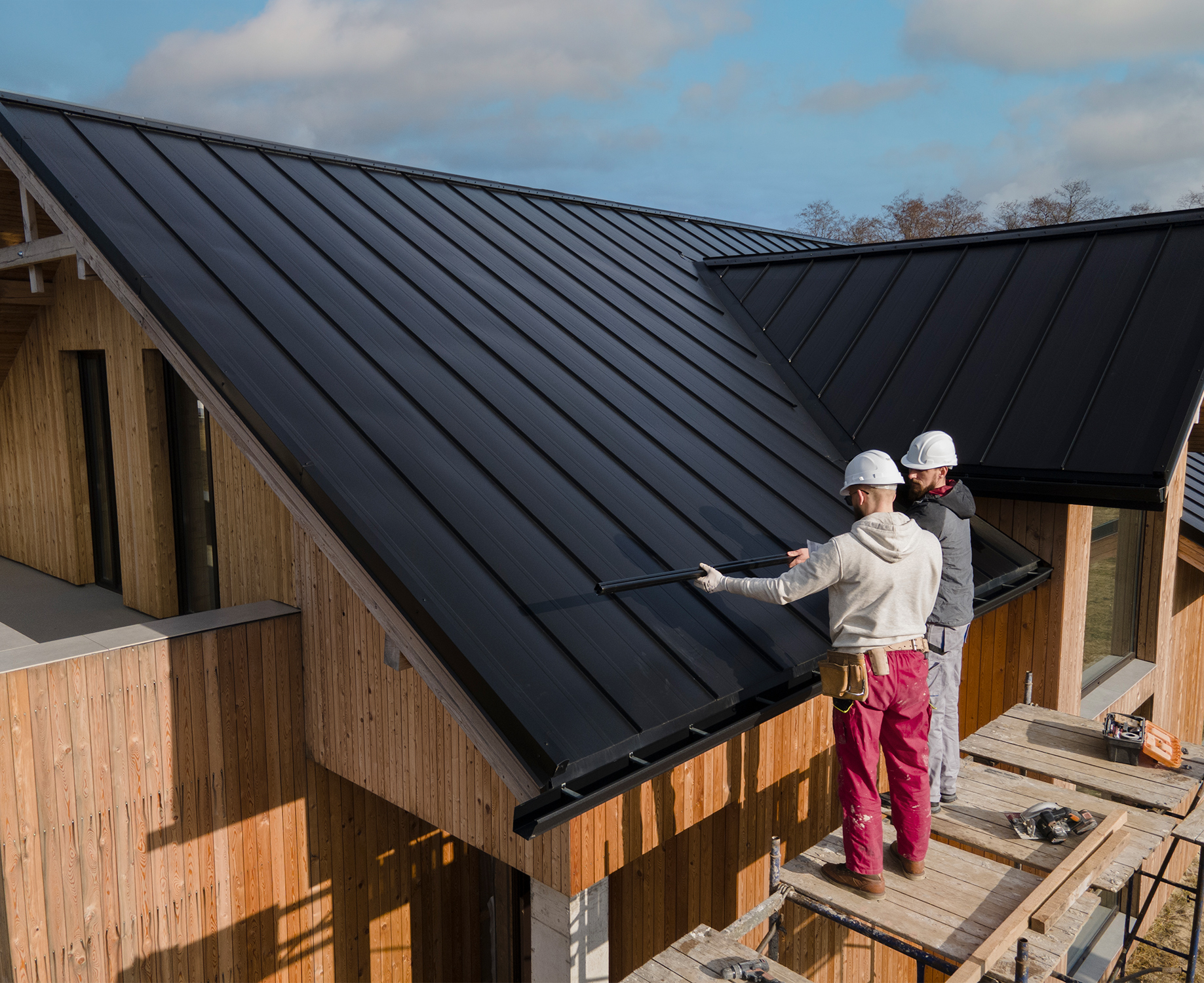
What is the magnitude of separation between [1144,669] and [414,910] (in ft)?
28.7

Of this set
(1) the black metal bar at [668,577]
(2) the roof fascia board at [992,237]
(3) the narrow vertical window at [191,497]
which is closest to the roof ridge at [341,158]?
(2) the roof fascia board at [992,237]

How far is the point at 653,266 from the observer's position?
30.9 feet

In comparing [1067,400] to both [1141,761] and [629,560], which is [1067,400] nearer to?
[1141,761]

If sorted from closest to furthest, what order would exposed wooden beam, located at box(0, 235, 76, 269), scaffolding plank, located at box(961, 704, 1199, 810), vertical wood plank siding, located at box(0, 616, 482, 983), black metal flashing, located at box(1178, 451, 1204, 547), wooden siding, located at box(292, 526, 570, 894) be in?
wooden siding, located at box(292, 526, 570, 894) < vertical wood plank siding, located at box(0, 616, 482, 983) < scaffolding plank, located at box(961, 704, 1199, 810) < exposed wooden beam, located at box(0, 235, 76, 269) < black metal flashing, located at box(1178, 451, 1204, 547)

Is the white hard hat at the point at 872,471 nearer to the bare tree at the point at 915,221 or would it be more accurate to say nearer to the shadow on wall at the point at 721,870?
the shadow on wall at the point at 721,870

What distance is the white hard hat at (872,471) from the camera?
3.99 metres

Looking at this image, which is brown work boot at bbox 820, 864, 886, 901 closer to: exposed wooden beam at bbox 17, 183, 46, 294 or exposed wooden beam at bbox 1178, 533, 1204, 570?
exposed wooden beam at bbox 17, 183, 46, 294

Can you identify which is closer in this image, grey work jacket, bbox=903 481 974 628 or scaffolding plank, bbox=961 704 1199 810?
grey work jacket, bbox=903 481 974 628

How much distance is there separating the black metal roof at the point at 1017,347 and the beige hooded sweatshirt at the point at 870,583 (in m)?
2.84

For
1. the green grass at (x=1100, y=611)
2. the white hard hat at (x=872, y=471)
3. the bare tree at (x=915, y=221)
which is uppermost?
the bare tree at (x=915, y=221)

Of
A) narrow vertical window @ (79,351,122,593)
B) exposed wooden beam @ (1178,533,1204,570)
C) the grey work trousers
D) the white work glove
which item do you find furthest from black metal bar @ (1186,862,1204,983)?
narrow vertical window @ (79,351,122,593)

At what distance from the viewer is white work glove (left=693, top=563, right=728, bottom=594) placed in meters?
4.23

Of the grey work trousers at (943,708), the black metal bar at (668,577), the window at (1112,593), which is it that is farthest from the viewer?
the window at (1112,593)

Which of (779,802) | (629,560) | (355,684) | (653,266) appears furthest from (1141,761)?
(653,266)
